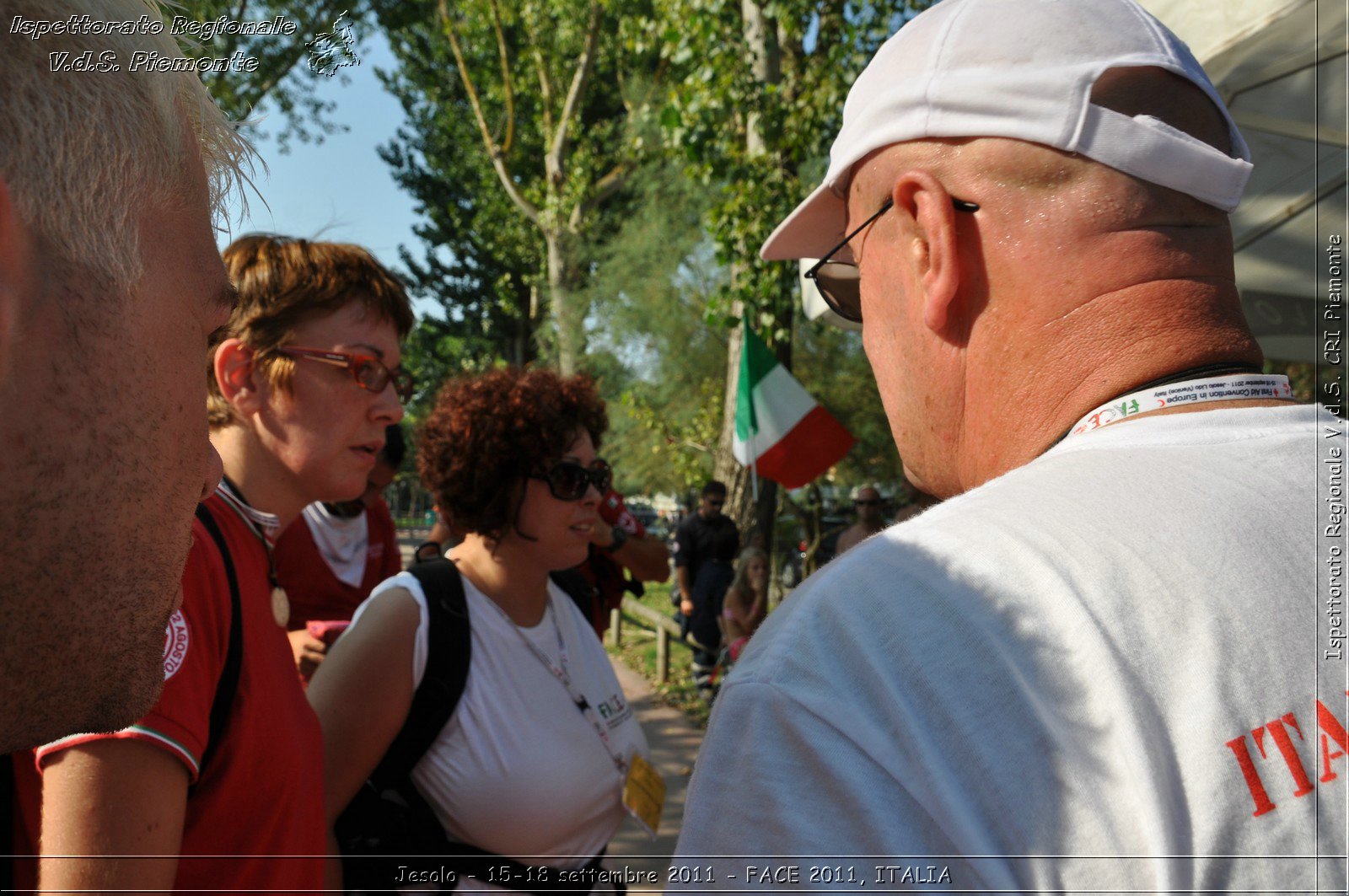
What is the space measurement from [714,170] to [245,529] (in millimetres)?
6145

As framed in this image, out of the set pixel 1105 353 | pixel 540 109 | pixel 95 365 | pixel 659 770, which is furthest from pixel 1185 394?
pixel 540 109

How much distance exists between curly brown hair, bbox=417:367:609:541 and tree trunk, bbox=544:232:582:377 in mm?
14993

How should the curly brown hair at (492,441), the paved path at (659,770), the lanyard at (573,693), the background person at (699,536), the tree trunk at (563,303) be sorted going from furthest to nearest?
1. the tree trunk at (563,303)
2. the background person at (699,536)
3. the paved path at (659,770)
4. the curly brown hair at (492,441)
5. the lanyard at (573,693)

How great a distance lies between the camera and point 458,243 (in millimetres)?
32906

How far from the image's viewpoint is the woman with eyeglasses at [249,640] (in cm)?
121

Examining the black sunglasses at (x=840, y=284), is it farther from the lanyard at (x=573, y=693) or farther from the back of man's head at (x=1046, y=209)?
the lanyard at (x=573, y=693)

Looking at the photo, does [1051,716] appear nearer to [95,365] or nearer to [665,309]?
[95,365]

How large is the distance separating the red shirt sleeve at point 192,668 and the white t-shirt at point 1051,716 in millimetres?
877

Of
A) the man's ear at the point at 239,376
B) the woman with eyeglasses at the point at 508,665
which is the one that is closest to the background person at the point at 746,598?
the woman with eyeglasses at the point at 508,665

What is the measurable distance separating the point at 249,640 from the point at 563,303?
16.9 meters

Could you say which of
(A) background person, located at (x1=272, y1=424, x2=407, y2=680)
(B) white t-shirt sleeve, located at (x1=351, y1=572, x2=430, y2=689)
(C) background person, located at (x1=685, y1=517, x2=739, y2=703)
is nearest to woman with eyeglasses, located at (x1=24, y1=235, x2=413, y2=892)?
(B) white t-shirt sleeve, located at (x1=351, y1=572, x2=430, y2=689)

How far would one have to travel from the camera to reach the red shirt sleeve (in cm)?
125

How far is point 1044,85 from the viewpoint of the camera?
1050 mm

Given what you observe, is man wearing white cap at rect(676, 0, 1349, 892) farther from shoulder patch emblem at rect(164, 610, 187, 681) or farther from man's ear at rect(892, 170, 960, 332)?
shoulder patch emblem at rect(164, 610, 187, 681)
